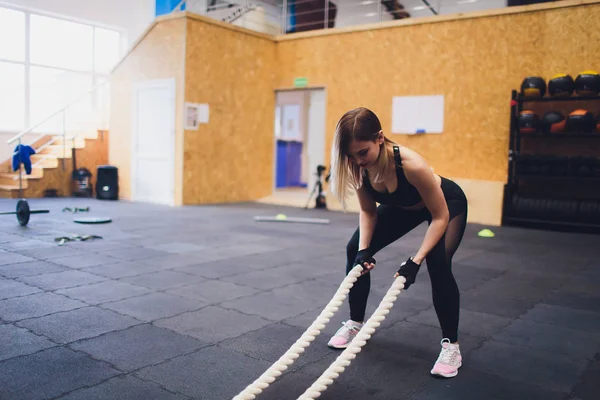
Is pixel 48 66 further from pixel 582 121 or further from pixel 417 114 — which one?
pixel 582 121

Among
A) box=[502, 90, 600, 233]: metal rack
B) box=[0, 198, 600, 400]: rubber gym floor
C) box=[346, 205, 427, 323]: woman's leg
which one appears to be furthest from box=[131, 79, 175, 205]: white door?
box=[346, 205, 427, 323]: woman's leg

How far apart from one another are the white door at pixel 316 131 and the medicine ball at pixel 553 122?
368 cm

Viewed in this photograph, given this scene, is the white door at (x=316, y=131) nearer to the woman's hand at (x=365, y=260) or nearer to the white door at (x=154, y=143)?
the white door at (x=154, y=143)

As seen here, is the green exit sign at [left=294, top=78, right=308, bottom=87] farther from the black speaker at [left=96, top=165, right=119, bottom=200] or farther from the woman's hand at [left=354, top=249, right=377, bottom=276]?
the woman's hand at [left=354, top=249, right=377, bottom=276]

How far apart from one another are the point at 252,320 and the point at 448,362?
Answer: 3.53ft

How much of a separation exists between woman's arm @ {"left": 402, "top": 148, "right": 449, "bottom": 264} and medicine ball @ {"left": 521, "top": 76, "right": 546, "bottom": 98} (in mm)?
5517

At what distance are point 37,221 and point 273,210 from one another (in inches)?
135

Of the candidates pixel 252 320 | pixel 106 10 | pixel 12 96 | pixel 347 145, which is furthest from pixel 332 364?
pixel 106 10

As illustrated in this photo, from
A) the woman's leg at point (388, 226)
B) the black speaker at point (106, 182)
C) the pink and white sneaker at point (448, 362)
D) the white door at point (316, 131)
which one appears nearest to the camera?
the pink and white sneaker at point (448, 362)

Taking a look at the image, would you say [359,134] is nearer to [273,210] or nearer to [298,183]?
[273,210]

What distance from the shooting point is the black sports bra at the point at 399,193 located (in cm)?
202

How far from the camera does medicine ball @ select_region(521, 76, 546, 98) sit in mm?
6805

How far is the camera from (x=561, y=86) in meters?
6.59

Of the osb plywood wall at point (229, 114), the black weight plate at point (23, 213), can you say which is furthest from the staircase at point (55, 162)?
the black weight plate at point (23, 213)
